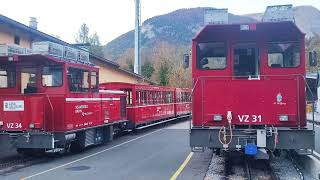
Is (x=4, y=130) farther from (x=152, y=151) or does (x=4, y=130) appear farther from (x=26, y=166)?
(x=152, y=151)

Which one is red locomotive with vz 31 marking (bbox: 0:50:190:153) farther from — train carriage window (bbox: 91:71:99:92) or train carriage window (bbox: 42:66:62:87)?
train carriage window (bbox: 91:71:99:92)

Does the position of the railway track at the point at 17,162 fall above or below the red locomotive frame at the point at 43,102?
below

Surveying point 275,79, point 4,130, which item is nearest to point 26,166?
point 4,130

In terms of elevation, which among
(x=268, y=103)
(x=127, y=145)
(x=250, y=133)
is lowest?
(x=127, y=145)

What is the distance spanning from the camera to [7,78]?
1512 cm

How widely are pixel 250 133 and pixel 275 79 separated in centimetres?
155

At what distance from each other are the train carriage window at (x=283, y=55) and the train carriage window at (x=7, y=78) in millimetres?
8485

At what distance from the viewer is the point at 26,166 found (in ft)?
43.9

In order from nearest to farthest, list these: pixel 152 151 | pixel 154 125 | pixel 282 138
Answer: pixel 282 138 → pixel 152 151 → pixel 154 125

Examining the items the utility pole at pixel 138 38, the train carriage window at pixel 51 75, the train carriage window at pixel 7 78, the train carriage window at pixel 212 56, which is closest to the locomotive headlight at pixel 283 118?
the train carriage window at pixel 212 56

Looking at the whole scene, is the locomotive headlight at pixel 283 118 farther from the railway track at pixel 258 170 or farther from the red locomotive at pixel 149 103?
the red locomotive at pixel 149 103

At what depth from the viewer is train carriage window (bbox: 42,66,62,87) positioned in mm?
14781

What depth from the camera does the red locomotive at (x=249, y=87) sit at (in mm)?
10875

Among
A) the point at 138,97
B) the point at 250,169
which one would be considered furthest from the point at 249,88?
the point at 138,97
